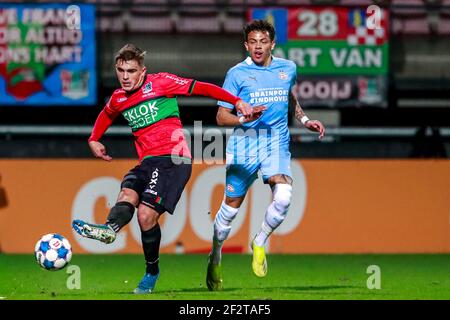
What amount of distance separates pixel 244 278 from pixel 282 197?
60.4 inches

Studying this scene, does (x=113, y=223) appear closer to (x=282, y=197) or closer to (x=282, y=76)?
(x=282, y=197)

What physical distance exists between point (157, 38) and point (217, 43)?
2.18 ft

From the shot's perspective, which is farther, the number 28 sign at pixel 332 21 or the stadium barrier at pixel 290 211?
the number 28 sign at pixel 332 21

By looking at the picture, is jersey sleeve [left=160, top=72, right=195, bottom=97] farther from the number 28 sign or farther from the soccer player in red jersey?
the number 28 sign

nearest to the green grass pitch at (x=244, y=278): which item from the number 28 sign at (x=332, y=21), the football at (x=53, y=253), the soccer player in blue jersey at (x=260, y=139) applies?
the football at (x=53, y=253)

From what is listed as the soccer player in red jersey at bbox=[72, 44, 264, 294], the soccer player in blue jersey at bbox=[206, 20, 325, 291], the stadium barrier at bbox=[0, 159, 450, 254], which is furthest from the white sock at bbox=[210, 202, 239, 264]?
the stadium barrier at bbox=[0, 159, 450, 254]

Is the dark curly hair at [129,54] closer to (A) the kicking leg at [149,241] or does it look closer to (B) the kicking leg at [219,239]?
(A) the kicking leg at [149,241]

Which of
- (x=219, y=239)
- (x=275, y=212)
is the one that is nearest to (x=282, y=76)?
(x=275, y=212)

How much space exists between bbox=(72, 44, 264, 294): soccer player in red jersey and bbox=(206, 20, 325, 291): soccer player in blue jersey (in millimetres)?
410

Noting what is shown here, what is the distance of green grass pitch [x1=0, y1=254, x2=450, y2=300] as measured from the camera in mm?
9883

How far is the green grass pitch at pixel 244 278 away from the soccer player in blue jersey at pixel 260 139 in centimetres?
46

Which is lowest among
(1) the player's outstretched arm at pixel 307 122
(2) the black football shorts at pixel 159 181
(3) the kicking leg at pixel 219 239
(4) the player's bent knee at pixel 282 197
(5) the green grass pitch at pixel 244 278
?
(5) the green grass pitch at pixel 244 278

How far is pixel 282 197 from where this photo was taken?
10266 millimetres

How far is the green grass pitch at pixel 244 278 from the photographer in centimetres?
988
